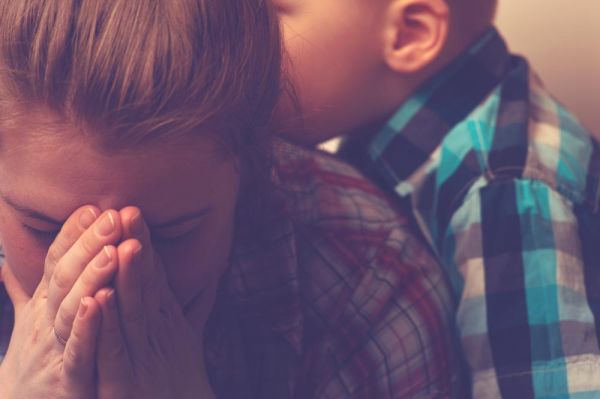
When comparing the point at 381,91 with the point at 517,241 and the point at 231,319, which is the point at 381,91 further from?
the point at 231,319

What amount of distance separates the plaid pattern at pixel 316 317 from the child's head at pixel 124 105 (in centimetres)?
21

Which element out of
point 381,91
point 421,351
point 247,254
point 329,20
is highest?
point 329,20

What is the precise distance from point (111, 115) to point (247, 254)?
0.31 m

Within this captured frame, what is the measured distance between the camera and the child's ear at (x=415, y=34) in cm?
113

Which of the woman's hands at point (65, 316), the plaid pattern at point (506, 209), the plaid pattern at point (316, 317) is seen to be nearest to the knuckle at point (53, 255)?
the woman's hands at point (65, 316)

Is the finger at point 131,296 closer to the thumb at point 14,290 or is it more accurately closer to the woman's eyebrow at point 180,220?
the woman's eyebrow at point 180,220

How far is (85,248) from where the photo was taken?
2.36ft

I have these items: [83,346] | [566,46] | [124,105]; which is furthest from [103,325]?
[566,46]

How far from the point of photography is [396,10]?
1.12m

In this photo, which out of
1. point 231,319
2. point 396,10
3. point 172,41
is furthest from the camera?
point 396,10

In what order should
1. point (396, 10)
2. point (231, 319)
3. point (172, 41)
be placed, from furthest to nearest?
point (396, 10) < point (231, 319) < point (172, 41)

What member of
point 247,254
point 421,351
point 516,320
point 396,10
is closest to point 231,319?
point 247,254

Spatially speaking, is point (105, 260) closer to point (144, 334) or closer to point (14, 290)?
point (144, 334)

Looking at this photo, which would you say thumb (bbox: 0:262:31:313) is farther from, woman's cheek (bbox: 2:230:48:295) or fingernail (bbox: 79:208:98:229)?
fingernail (bbox: 79:208:98:229)
